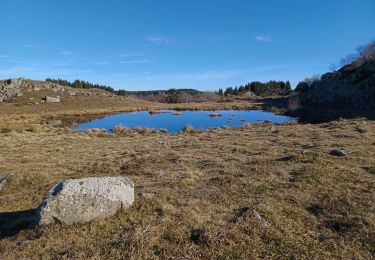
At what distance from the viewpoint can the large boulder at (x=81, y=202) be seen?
952 centimetres

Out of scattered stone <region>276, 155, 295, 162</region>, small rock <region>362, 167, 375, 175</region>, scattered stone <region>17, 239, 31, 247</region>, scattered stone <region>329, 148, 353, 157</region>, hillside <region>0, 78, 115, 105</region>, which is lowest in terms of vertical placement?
scattered stone <region>17, 239, 31, 247</region>

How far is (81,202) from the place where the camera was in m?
9.77

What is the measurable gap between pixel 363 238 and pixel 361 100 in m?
57.5

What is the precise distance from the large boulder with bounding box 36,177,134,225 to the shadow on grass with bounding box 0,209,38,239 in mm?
713

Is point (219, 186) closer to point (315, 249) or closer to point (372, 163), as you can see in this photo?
point (315, 249)

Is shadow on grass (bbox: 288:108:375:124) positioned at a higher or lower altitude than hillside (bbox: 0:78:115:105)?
lower

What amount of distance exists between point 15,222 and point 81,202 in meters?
3.08

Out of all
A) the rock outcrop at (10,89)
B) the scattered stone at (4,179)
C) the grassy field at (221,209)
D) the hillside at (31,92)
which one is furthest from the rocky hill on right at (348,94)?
the rock outcrop at (10,89)

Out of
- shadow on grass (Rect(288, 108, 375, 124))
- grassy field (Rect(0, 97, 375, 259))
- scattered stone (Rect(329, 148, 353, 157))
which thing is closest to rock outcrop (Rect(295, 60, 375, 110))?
shadow on grass (Rect(288, 108, 375, 124))

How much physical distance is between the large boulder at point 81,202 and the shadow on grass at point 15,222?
2.34 ft

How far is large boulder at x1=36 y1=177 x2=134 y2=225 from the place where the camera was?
9.52 meters

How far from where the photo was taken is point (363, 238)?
8.71m

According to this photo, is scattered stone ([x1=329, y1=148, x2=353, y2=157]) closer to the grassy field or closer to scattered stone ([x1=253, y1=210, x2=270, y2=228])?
the grassy field

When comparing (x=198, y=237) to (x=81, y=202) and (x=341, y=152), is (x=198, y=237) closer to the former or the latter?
(x=81, y=202)
